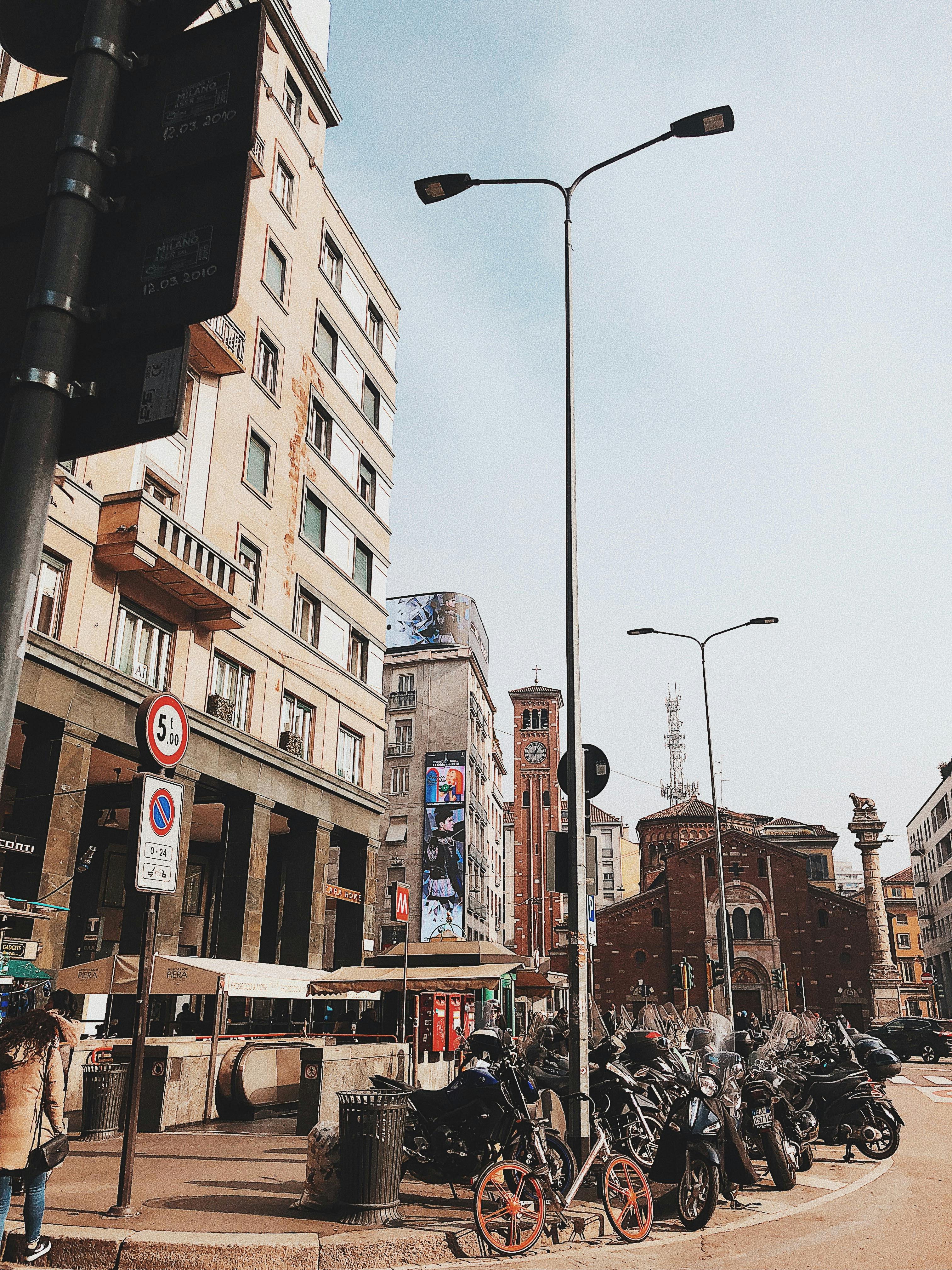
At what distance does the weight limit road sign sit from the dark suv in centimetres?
3492

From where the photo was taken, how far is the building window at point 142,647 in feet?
62.4

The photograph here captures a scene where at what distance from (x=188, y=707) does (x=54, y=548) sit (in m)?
4.58

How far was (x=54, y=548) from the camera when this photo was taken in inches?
673

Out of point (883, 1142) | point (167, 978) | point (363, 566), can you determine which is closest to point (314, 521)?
point (363, 566)

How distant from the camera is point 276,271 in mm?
26516

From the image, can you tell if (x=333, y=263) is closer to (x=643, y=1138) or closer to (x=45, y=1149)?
(x=643, y=1138)

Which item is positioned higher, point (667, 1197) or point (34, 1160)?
point (34, 1160)

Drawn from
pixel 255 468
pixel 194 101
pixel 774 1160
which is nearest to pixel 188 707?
pixel 255 468

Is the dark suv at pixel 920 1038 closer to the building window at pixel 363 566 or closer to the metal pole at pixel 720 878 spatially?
the metal pole at pixel 720 878

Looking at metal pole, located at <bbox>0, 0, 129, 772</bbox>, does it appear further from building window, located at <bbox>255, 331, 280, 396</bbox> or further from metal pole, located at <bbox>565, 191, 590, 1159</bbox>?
building window, located at <bbox>255, 331, 280, 396</bbox>

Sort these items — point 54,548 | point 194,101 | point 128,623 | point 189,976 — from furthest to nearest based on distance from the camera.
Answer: point 128,623 → point 54,548 → point 189,976 → point 194,101

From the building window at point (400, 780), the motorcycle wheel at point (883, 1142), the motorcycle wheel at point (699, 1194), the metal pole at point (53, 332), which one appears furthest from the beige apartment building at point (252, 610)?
the building window at point (400, 780)

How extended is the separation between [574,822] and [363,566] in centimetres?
2113

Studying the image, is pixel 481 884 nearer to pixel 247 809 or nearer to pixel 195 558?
pixel 247 809
